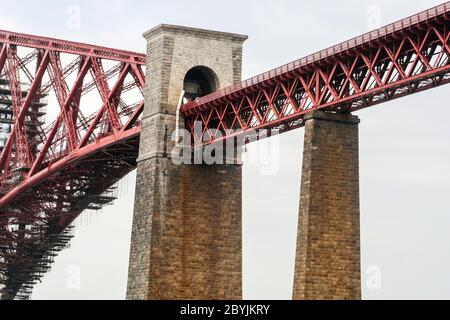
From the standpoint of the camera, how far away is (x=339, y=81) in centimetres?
7688

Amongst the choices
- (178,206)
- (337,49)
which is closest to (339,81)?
(337,49)

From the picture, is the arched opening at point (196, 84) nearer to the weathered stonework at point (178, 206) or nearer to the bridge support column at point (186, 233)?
the weathered stonework at point (178, 206)

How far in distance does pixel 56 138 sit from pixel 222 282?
979 inches

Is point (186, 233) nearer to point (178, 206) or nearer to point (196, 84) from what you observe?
point (178, 206)

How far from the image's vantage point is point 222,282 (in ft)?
294

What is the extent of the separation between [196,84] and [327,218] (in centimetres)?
1992

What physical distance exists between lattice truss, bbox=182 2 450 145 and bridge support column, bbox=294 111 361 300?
1506 mm

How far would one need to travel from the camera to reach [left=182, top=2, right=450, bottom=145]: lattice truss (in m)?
70.7

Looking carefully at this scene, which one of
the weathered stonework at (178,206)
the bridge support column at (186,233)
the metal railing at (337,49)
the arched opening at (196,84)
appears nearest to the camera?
the metal railing at (337,49)

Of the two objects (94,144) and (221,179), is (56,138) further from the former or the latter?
(221,179)

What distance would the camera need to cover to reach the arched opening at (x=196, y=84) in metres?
92.7

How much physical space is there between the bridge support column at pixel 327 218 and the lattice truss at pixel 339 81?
1506 mm

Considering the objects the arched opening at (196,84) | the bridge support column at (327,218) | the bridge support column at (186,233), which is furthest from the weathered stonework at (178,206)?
the bridge support column at (327,218)
